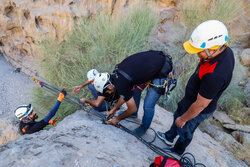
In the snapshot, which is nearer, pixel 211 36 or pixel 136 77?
pixel 211 36

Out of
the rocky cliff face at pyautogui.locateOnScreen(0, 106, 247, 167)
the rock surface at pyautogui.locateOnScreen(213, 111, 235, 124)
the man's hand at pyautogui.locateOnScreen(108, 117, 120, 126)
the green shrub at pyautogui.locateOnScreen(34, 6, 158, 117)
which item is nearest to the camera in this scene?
the rocky cliff face at pyautogui.locateOnScreen(0, 106, 247, 167)

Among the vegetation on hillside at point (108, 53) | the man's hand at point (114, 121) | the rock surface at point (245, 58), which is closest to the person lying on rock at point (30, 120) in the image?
the man's hand at point (114, 121)

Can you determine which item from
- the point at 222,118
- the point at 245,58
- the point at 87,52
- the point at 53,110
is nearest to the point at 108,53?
the point at 87,52

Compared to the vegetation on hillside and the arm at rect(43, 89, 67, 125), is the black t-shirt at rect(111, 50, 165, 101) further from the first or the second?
the vegetation on hillside

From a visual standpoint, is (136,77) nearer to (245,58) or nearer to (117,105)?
(117,105)

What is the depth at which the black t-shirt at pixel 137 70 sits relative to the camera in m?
1.86

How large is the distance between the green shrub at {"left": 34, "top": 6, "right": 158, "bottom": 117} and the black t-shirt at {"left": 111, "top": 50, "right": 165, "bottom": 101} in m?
2.05

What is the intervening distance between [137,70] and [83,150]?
1.09 metres

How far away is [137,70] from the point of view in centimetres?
189

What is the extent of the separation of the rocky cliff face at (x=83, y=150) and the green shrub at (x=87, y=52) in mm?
1923

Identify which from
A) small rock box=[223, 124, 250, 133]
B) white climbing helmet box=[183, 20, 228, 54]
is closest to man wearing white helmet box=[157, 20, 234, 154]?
white climbing helmet box=[183, 20, 228, 54]

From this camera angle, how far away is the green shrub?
4.14 m

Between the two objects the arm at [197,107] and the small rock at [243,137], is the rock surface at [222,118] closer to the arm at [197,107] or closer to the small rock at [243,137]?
the small rock at [243,137]

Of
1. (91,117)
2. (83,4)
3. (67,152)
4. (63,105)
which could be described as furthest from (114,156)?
(83,4)
